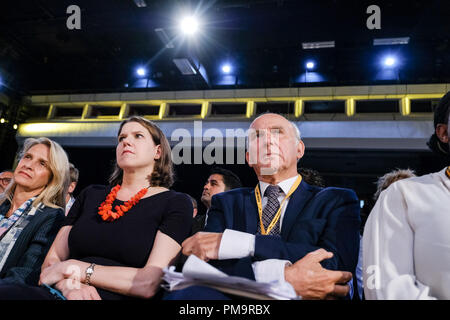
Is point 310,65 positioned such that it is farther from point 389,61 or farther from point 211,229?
point 211,229

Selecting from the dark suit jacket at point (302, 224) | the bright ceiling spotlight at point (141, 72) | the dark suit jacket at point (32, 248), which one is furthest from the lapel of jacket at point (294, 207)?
the bright ceiling spotlight at point (141, 72)

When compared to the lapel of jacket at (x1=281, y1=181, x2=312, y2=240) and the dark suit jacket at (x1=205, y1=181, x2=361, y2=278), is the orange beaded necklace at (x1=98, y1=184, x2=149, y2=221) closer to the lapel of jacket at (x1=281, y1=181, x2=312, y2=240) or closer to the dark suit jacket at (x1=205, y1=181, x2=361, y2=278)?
the dark suit jacket at (x1=205, y1=181, x2=361, y2=278)

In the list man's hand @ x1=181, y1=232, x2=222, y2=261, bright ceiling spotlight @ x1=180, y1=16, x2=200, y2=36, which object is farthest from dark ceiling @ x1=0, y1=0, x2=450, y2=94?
man's hand @ x1=181, y1=232, x2=222, y2=261

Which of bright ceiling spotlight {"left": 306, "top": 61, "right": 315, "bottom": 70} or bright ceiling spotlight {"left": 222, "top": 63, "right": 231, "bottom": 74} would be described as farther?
bright ceiling spotlight {"left": 222, "top": 63, "right": 231, "bottom": 74}

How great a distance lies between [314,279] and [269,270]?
0.16m

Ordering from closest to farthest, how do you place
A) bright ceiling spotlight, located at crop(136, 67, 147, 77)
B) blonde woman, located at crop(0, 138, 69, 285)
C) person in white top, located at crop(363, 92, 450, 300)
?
1. person in white top, located at crop(363, 92, 450, 300)
2. blonde woman, located at crop(0, 138, 69, 285)
3. bright ceiling spotlight, located at crop(136, 67, 147, 77)

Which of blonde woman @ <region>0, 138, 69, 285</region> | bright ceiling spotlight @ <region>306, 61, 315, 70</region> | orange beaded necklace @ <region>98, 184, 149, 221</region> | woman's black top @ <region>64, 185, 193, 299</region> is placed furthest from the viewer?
bright ceiling spotlight @ <region>306, 61, 315, 70</region>

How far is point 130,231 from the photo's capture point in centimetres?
137

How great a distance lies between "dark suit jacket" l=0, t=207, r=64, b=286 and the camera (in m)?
1.46

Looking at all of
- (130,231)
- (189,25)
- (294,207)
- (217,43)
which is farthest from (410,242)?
(217,43)

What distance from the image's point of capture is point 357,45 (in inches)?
235

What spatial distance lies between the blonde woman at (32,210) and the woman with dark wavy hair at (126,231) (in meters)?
0.23

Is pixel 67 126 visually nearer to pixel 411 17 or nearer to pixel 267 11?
pixel 267 11
